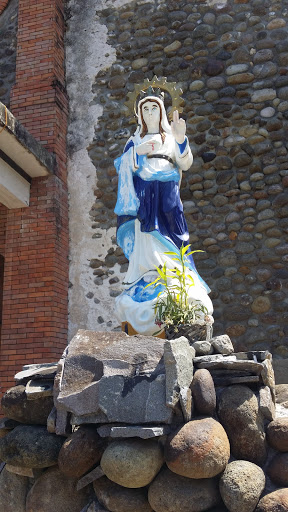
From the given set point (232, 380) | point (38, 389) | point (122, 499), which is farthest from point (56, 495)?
point (232, 380)

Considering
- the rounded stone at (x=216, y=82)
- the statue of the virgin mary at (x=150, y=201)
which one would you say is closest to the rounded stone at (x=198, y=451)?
the statue of the virgin mary at (x=150, y=201)

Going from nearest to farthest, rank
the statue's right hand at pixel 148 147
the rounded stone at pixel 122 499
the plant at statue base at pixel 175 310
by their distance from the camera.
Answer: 1. the rounded stone at pixel 122 499
2. the plant at statue base at pixel 175 310
3. the statue's right hand at pixel 148 147

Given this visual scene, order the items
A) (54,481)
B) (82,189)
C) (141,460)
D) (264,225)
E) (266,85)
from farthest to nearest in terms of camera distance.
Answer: (82,189) → (266,85) → (264,225) → (54,481) → (141,460)

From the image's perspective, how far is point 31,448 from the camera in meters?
2.54

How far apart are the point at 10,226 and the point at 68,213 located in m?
0.80

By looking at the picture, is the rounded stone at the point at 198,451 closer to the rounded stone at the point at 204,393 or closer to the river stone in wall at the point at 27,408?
the rounded stone at the point at 204,393

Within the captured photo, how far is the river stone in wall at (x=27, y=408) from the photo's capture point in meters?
2.70

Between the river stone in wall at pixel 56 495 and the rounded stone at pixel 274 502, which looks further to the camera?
the river stone in wall at pixel 56 495

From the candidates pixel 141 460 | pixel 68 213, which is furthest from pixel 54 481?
pixel 68 213

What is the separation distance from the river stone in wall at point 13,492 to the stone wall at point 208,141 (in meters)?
3.68

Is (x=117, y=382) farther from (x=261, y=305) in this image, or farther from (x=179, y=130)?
(x=261, y=305)

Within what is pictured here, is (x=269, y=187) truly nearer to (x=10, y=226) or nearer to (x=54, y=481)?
(x=10, y=226)

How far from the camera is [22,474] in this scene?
2.66 m

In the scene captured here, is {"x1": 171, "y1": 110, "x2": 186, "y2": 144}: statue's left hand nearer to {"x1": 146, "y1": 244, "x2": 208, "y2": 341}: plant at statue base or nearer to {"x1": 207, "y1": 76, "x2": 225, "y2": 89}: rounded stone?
{"x1": 146, "y1": 244, "x2": 208, "y2": 341}: plant at statue base
